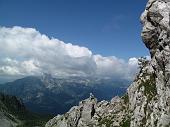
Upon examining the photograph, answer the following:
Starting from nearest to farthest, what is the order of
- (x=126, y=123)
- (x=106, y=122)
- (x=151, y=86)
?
1. (x=151, y=86)
2. (x=126, y=123)
3. (x=106, y=122)

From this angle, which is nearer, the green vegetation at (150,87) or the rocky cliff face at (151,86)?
the rocky cliff face at (151,86)

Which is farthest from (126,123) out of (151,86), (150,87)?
(151,86)

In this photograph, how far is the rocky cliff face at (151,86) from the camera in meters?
144

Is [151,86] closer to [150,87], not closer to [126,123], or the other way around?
A: [150,87]

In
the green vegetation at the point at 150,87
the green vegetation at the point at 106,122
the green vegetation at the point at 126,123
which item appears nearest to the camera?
the green vegetation at the point at 150,87

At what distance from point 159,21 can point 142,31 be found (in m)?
19.6

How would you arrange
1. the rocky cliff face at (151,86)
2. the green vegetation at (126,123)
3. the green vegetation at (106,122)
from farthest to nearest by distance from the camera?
the green vegetation at (106,122)
the green vegetation at (126,123)
the rocky cliff face at (151,86)

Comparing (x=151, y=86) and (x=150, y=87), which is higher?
(x=151, y=86)

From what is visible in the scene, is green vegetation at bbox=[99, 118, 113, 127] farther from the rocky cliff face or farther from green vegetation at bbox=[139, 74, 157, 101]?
green vegetation at bbox=[139, 74, 157, 101]

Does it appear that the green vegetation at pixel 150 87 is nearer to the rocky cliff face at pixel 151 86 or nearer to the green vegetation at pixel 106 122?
the rocky cliff face at pixel 151 86

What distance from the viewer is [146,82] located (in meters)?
Answer: 170

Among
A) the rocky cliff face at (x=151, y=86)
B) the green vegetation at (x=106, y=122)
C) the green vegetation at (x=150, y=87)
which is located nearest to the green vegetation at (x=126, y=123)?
the rocky cliff face at (x=151, y=86)

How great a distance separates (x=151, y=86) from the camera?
163875 millimetres

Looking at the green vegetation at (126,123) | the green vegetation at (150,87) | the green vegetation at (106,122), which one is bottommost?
the green vegetation at (126,123)
